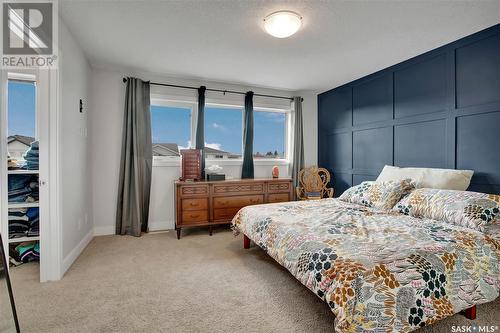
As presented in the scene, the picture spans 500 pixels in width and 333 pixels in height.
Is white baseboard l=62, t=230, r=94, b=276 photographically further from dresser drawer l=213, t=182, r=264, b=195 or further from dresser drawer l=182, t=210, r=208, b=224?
dresser drawer l=213, t=182, r=264, b=195

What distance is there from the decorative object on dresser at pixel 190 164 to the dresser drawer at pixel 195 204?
15.7 inches

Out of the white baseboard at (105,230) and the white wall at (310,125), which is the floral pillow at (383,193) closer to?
the white wall at (310,125)

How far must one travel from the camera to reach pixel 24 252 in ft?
8.76

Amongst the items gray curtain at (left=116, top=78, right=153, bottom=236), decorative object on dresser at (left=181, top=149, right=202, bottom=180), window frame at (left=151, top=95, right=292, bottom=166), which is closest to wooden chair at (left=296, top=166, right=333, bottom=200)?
window frame at (left=151, top=95, right=292, bottom=166)

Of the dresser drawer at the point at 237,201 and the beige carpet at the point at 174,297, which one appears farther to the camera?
the dresser drawer at the point at 237,201

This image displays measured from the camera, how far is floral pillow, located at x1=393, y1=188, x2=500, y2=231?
1992 mm

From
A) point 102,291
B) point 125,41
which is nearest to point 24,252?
point 102,291

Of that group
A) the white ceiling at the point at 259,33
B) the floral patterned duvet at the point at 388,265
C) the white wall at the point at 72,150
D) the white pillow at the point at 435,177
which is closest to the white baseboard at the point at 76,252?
the white wall at the point at 72,150

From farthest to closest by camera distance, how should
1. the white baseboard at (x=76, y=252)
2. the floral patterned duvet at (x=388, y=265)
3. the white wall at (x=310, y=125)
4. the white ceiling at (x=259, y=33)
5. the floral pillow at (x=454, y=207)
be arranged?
the white wall at (x=310, y=125), the white baseboard at (x=76, y=252), the white ceiling at (x=259, y=33), the floral pillow at (x=454, y=207), the floral patterned duvet at (x=388, y=265)

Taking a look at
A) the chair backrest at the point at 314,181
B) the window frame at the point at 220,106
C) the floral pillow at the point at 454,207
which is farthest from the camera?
the chair backrest at the point at 314,181

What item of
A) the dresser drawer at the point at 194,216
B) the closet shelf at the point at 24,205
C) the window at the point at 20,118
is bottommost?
the dresser drawer at the point at 194,216

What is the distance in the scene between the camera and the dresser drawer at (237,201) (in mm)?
3756

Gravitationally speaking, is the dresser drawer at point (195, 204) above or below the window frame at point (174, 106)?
below

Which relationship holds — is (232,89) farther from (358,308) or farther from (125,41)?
(358,308)
